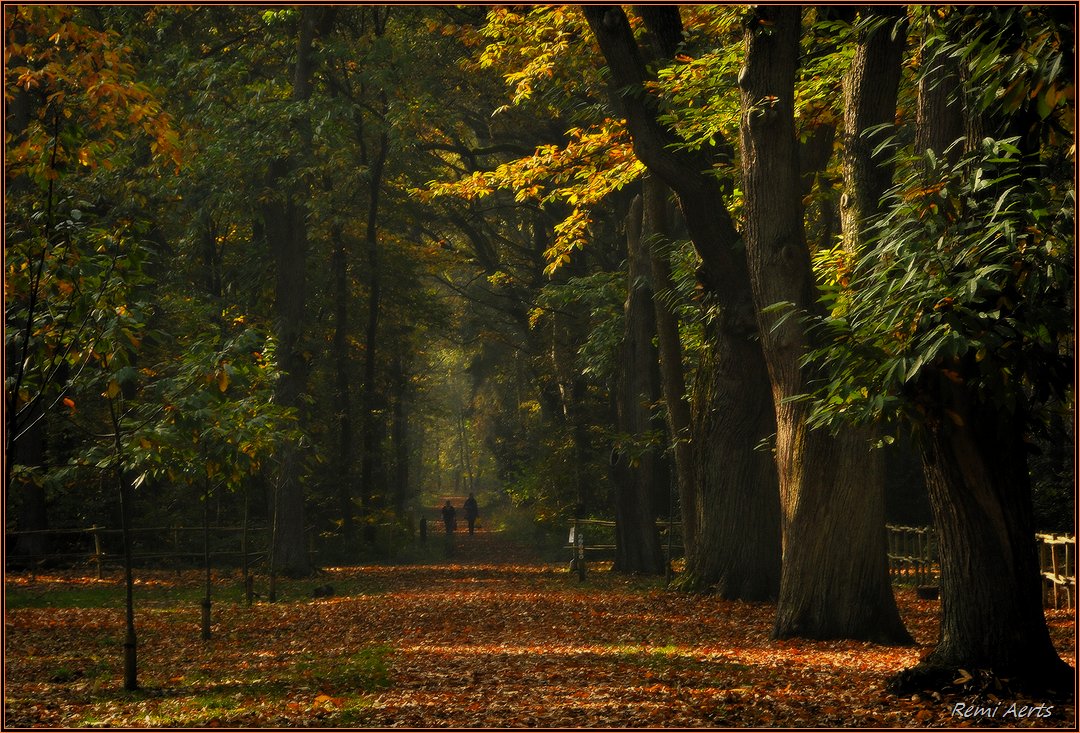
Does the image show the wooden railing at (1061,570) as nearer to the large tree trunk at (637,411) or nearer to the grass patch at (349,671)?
the large tree trunk at (637,411)

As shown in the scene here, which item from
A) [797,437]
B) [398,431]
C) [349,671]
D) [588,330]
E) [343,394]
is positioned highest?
[588,330]

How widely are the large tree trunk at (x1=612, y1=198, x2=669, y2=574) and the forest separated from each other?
10cm

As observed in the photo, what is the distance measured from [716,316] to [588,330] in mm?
15677

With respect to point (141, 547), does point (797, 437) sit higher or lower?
higher

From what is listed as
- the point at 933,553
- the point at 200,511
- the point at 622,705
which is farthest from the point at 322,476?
the point at 622,705

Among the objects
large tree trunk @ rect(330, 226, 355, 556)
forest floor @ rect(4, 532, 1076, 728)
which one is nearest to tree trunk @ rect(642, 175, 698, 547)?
forest floor @ rect(4, 532, 1076, 728)

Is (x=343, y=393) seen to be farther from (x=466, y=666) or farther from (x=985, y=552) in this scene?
(x=985, y=552)

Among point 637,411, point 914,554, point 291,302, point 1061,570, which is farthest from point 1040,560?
point 291,302

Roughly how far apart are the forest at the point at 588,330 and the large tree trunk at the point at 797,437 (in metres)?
0.04

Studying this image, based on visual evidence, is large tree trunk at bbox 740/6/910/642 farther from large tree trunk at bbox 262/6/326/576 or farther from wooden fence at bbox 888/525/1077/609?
large tree trunk at bbox 262/6/326/576

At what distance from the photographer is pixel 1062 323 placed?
23.3 ft

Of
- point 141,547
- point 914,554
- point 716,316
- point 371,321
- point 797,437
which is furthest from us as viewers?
point 371,321

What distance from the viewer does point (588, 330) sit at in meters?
31.1

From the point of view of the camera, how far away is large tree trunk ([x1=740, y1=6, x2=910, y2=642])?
11.6 m
